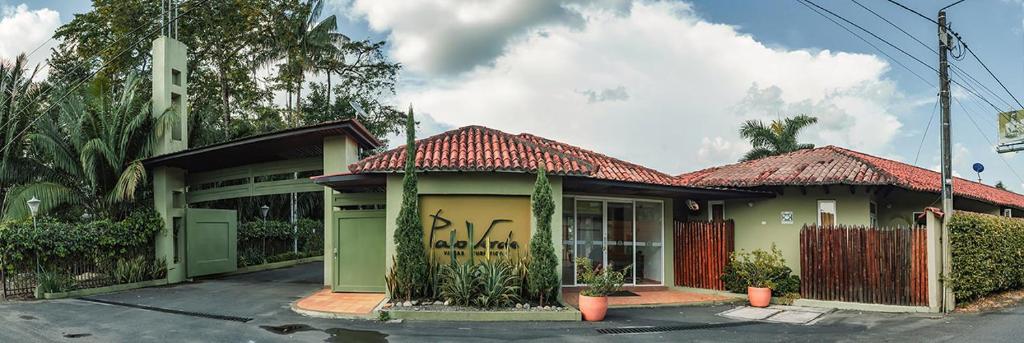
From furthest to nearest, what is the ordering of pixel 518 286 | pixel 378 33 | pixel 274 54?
pixel 378 33 → pixel 274 54 → pixel 518 286

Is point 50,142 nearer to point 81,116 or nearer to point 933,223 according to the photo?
point 81,116

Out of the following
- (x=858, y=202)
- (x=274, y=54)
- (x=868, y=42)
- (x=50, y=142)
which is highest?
A: (x=274, y=54)

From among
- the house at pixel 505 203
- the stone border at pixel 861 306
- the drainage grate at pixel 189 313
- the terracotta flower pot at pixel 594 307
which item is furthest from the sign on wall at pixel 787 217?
the drainage grate at pixel 189 313

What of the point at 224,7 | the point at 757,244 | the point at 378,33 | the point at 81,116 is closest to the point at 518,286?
the point at 757,244

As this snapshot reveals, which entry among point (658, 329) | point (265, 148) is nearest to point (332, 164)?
point (265, 148)

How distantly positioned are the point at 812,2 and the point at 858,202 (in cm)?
442

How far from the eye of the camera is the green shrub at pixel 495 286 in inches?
402

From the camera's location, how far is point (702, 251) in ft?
45.0

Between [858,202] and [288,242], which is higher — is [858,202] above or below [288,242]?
above

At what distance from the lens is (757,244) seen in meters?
13.8

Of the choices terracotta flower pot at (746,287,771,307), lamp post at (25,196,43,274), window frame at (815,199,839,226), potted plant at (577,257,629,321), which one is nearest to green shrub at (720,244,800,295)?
terracotta flower pot at (746,287,771,307)

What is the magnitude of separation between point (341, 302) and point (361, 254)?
1.63m

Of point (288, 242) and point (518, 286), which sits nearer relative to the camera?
point (518, 286)

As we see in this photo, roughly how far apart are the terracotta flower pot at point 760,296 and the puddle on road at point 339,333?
714 centimetres
